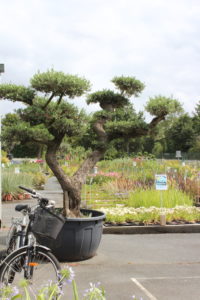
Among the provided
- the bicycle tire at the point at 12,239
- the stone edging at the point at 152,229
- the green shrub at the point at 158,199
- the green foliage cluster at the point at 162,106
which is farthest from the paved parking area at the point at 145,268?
the green shrub at the point at 158,199

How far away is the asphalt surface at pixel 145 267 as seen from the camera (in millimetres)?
4789

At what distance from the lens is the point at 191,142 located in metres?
69.5

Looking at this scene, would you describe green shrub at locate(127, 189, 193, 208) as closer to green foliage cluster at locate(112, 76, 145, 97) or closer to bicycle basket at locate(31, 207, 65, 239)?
green foliage cluster at locate(112, 76, 145, 97)

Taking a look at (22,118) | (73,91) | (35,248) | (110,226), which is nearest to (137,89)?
(73,91)

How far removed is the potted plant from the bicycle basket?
1823 millimetres

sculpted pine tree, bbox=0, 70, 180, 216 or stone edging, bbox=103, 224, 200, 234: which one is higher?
sculpted pine tree, bbox=0, 70, 180, 216

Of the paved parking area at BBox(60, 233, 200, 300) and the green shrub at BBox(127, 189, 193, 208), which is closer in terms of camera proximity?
the paved parking area at BBox(60, 233, 200, 300)

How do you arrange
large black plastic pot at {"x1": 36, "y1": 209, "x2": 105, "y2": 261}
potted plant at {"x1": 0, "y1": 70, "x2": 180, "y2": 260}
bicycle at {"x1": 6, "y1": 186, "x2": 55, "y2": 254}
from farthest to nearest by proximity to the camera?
potted plant at {"x1": 0, "y1": 70, "x2": 180, "y2": 260} < large black plastic pot at {"x1": 36, "y1": 209, "x2": 105, "y2": 261} < bicycle at {"x1": 6, "y1": 186, "x2": 55, "y2": 254}

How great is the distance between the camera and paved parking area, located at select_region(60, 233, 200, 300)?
15.7 feet

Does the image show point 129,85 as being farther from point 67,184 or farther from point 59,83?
point 67,184

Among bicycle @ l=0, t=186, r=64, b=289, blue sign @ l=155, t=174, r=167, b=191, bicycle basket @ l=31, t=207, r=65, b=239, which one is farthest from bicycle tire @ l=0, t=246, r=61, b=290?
blue sign @ l=155, t=174, r=167, b=191

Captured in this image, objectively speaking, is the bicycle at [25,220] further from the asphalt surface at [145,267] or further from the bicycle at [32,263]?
the asphalt surface at [145,267]

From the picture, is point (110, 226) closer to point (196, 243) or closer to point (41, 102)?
point (196, 243)

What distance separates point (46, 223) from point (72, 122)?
262 cm
